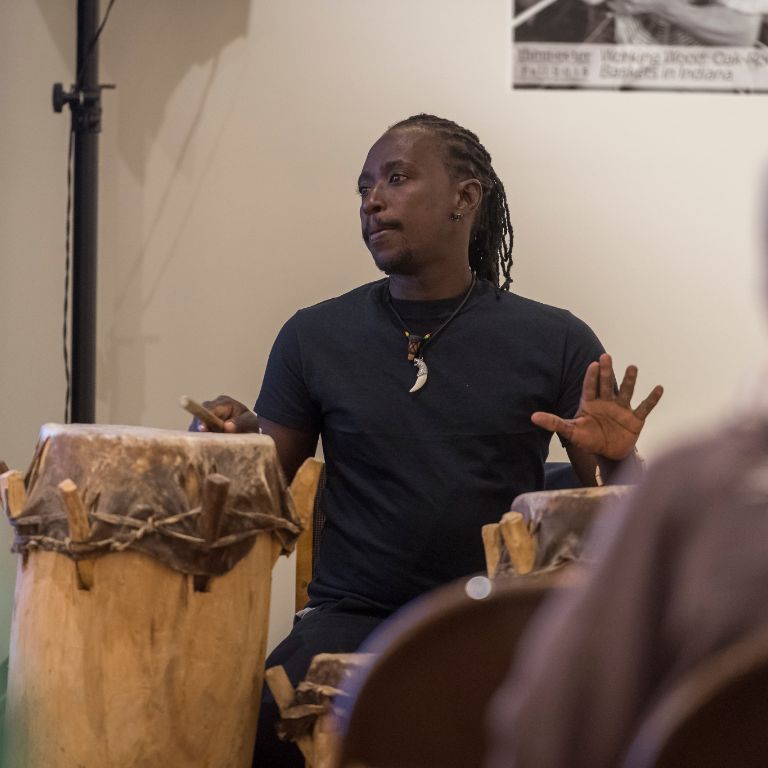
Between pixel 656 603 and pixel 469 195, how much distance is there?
6.43 ft

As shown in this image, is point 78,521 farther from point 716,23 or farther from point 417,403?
point 716,23

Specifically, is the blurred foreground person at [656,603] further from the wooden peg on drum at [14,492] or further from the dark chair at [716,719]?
the wooden peg on drum at [14,492]

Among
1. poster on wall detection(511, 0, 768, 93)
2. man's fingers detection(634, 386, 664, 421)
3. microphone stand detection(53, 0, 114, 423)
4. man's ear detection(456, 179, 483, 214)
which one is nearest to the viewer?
man's fingers detection(634, 386, 664, 421)

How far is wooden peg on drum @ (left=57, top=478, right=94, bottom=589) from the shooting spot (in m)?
1.69

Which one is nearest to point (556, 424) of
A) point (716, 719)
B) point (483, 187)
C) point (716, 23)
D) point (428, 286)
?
point (428, 286)

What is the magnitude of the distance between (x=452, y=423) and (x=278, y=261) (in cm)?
119

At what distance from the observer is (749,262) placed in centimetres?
334

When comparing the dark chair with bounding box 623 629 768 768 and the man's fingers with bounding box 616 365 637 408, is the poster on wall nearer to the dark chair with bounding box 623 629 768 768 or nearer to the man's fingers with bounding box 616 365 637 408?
the man's fingers with bounding box 616 365 637 408

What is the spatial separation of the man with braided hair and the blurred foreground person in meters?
1.38

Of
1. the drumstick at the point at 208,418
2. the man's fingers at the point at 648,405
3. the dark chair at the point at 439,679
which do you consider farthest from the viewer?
the man's fingers at the point at 648,405

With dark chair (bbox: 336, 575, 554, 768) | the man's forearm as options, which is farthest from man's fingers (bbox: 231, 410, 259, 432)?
the man's forearm

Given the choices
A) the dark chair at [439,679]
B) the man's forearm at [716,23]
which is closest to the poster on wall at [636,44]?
the man's forearm at [716,23]

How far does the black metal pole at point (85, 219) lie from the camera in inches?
122

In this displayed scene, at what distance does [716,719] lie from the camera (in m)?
0.71
